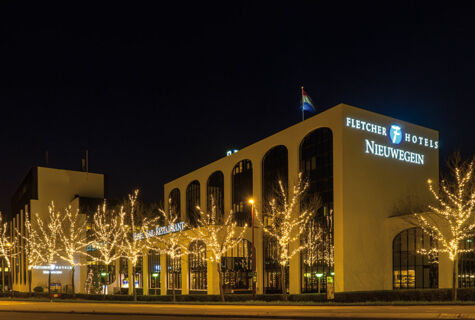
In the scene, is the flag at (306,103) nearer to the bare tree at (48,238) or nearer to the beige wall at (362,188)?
the beige wall at (362,188)

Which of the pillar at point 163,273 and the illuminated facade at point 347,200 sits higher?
the illuminated facade at point 347,200

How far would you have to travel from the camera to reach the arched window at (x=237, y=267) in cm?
5372

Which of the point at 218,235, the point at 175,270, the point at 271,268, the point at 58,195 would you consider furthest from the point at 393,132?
the point at 58,195

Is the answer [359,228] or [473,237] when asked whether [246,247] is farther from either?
[473,237]

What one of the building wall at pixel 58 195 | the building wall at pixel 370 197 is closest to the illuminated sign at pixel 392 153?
the building wall at pixel 370 197

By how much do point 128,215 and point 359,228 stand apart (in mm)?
29069

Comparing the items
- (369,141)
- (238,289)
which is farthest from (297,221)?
(238,289)

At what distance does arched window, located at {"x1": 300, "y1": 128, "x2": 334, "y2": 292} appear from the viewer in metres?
44.0

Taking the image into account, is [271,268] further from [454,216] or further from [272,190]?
[454,216]

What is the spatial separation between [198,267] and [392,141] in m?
25.9

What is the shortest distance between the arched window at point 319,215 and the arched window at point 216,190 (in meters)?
15.5

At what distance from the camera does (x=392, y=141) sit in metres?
46.3

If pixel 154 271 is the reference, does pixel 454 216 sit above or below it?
above

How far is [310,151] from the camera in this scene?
152 feet
